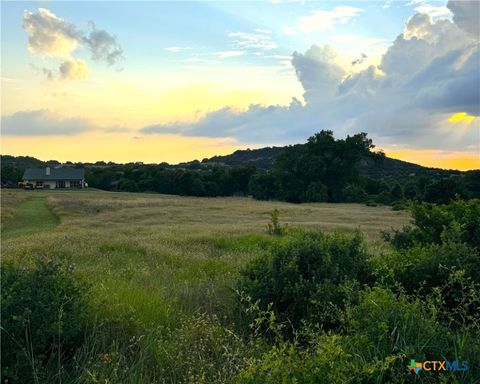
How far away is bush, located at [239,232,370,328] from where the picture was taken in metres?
5.81

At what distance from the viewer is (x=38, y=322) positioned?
4641 millimetres

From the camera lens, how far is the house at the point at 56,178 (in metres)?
111

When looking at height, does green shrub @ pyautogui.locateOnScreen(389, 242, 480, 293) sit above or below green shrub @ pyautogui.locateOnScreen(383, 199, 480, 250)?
below

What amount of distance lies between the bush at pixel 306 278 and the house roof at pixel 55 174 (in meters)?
111

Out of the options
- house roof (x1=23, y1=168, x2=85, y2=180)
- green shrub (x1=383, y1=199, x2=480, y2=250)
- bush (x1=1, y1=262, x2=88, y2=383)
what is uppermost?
house roof (x1=23, y1=168, x2=85, y2=180)

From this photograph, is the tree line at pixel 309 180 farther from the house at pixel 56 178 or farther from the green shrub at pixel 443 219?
the green shrub at pixel 443 219

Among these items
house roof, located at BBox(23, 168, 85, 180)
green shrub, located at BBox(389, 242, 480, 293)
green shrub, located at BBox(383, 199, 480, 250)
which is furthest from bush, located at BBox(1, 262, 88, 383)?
house roof, located at BBox(23, 168, 85, 180)

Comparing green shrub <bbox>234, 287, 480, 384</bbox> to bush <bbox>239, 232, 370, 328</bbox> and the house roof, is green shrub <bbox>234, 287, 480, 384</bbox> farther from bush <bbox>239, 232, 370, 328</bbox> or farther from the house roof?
the house roof

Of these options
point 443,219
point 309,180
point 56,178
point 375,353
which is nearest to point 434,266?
point 375,353

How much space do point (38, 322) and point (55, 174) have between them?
117 meters

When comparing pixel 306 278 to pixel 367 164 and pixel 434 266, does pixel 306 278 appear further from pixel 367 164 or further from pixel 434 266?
pixel 367 164

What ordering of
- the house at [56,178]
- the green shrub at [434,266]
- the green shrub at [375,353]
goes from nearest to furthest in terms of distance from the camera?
the green shrub at [375,353], the green shrub at [434,266], the house at [56,178]

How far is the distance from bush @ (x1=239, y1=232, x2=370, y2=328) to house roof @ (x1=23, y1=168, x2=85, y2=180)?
110700mm

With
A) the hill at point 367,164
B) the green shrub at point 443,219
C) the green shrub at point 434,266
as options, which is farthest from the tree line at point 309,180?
the green shrub at point 434,266
